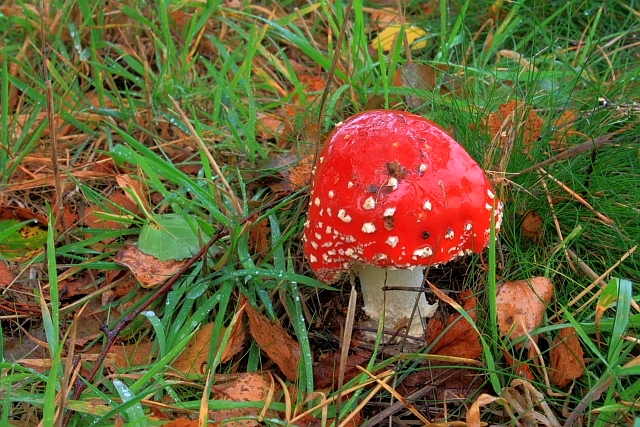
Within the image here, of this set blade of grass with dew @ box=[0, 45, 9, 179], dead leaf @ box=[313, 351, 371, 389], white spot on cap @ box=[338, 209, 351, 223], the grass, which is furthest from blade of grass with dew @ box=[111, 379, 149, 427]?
blade of grass with dew @ box=[0, 45, 9, 179]

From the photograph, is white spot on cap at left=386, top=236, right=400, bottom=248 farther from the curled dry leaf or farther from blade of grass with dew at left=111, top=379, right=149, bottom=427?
→ blade of grass with dew at left=111, top=379, right=149, bottom=427

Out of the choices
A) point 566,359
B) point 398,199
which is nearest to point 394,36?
point 398,199

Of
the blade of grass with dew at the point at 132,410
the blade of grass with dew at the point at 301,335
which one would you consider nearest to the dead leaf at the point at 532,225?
the blade of grass with dew at the point at 301,335

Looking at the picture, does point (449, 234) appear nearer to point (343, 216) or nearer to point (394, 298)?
point (343, 216)

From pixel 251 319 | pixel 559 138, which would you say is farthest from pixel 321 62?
pixel 251 319

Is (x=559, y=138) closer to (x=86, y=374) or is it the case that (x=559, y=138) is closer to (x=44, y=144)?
(x=86, y=374)

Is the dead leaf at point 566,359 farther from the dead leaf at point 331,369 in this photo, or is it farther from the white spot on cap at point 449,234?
the dead leaf at point 331,369
